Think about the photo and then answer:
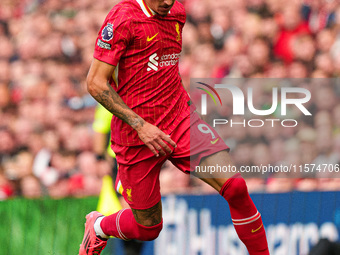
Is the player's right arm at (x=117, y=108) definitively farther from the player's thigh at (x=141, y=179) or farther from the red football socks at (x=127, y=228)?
the red football socks at (x=127, y=228)

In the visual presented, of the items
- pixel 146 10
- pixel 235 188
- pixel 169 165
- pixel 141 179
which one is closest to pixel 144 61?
pixel 146 10

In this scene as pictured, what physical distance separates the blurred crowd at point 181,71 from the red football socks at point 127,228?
2264mm

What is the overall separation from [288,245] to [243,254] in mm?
441

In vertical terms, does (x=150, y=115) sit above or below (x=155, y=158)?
above

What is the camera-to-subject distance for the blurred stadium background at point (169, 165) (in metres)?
6.01

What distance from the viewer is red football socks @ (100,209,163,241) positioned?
460 centimetres

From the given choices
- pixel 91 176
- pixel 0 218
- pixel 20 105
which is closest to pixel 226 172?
pixel 0 218

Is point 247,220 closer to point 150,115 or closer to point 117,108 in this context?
point 150,115

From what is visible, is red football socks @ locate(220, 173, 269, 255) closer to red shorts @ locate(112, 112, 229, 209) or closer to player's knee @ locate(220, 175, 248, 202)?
player's knee @ locate(220, 175, 248, 202)

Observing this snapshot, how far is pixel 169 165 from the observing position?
25.2ft

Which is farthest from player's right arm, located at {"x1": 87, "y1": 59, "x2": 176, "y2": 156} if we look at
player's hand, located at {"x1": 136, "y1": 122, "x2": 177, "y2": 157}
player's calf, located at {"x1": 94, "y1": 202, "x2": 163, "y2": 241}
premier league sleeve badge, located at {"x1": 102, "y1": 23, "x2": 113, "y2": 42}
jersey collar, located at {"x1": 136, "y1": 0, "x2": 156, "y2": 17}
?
player's calf, located at {"x1": 94, "y1": 202, "x2": 163, "y2": 241}

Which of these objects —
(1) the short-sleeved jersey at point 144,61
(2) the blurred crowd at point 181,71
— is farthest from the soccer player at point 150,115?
(2) the blurred crowd at point 181,71

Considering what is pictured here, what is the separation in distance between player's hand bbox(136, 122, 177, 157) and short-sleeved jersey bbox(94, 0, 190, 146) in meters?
0.26

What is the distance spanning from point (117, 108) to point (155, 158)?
0.52 m
